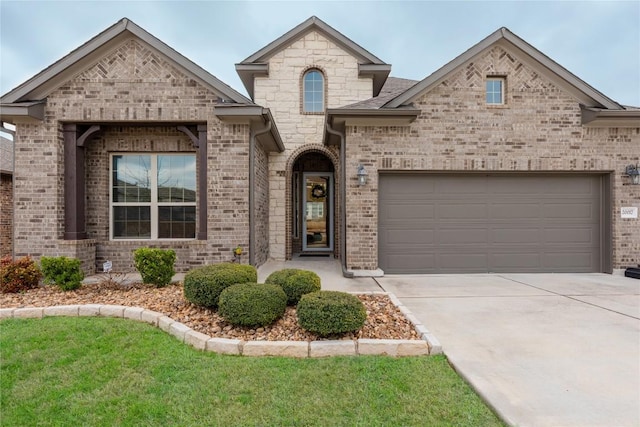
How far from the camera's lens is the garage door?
308 inches

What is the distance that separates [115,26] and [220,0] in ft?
31.5

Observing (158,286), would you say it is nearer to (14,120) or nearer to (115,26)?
(14,120)

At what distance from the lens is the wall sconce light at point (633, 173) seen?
25.0 ft

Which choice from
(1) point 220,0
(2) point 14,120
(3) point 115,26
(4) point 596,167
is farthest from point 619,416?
(1) point 220,0

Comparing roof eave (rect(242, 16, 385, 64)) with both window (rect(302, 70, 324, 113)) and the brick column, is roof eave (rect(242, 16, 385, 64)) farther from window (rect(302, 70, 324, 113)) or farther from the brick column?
the brick column

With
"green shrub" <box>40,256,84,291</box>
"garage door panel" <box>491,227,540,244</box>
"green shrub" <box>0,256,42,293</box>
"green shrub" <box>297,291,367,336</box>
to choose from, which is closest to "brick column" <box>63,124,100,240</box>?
"green shrub" <box>0,256,42,293</box>

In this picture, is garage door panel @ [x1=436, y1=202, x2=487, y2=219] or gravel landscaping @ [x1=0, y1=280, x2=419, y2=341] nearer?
gravel landscaping @ [x1=0, y1=280, x2=419, y2=341]

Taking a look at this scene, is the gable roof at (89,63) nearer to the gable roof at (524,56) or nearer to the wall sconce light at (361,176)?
the wall sconce light at (361,176)

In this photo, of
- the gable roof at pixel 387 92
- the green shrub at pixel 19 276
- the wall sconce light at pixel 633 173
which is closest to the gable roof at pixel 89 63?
the gable roof at pixel 387 92

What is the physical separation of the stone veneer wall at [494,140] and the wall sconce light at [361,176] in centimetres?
17

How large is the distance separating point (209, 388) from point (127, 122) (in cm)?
648

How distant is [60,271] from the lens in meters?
5.53

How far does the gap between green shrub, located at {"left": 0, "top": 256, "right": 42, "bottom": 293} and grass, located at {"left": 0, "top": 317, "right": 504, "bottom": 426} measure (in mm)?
2562

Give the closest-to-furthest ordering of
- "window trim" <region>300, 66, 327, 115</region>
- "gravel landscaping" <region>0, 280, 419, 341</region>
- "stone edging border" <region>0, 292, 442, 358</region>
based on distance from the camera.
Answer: "stone edging border" <region>0, 292, 442, 358</region> < "gravel landscaping" <region>0, 280, 419, 341</region> < "window trim" <region>300, 66, 327, 115</region>
